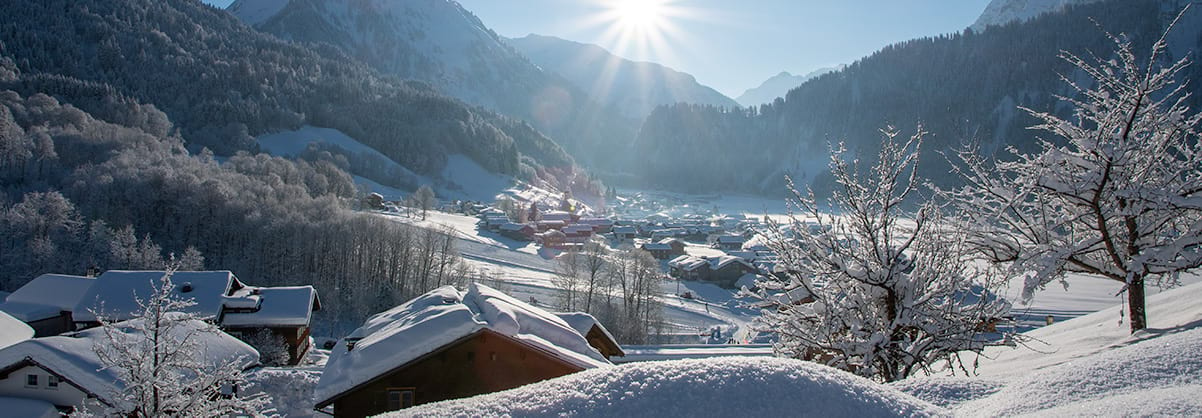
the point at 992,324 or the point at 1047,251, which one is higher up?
the point at 1047,251

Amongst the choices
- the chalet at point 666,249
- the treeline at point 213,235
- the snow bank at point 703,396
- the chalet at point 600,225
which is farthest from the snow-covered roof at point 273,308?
the chalet at point 600,225

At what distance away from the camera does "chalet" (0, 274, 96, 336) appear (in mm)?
31531

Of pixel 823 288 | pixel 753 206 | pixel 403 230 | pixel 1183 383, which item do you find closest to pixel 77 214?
pixel 403 230

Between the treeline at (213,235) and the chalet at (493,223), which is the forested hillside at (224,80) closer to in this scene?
the chalet at (493,223)

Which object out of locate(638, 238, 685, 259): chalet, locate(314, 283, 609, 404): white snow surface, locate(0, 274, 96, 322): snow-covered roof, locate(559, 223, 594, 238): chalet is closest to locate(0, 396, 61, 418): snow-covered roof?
locate(314, 283, 609, 404): white snow surface

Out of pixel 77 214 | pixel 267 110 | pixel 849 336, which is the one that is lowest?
pixel 849 336

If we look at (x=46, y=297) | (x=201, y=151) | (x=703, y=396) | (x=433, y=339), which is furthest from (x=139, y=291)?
(x=201, y=151)

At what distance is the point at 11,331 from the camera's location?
76.5 ft

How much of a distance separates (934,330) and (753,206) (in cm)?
17506

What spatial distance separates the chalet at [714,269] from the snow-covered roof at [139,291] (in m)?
44.3

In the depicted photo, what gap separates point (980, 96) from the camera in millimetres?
175625

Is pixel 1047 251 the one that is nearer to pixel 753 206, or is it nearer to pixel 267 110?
pixel 267 110

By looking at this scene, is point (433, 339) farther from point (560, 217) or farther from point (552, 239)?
point (560, 217)

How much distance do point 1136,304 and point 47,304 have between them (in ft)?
143
